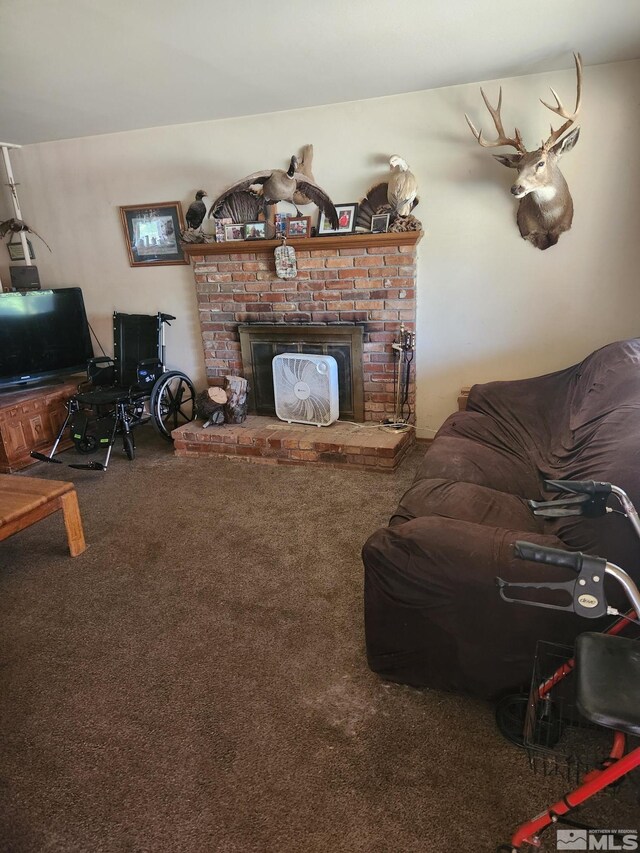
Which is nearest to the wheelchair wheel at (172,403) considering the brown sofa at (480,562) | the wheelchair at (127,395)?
the wheelchair at (127,395)

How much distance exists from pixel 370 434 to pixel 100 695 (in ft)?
7.60

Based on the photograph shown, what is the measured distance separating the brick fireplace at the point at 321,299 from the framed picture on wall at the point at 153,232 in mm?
278

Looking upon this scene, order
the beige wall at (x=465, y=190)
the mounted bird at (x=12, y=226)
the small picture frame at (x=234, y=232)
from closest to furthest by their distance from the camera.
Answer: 1. the beige wall at (x=465, y=190)
2. the small picture frame at (x=234, y=232)
3. the mounted bird at (x=12, y=226)

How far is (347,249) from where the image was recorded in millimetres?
3547

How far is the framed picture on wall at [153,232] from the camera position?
13.4 feet

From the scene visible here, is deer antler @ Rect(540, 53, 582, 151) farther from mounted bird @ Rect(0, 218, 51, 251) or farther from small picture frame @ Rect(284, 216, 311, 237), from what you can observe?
mounted bird @ Rect(0, 218, 51, 251)

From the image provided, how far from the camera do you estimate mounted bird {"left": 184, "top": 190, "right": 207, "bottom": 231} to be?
12.6 feet

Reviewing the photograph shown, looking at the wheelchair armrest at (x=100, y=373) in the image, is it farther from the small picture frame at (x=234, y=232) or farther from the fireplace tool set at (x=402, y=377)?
the fireplace tool set at (x=402, y=377)

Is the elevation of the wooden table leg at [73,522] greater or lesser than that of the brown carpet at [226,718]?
greater

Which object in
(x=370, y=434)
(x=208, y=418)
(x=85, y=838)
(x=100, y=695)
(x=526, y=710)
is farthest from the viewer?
(x=208, y=418)

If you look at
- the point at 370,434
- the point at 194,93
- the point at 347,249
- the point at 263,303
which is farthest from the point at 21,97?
the point at 370,434

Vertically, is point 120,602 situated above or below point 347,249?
below

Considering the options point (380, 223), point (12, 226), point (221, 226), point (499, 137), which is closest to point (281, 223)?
point (221, 226)

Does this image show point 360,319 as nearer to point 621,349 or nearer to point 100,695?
point 621,349
